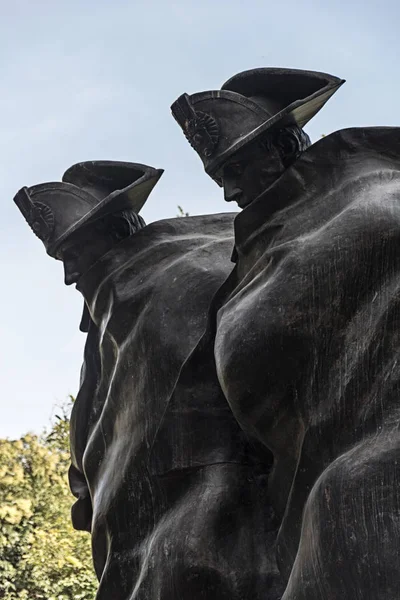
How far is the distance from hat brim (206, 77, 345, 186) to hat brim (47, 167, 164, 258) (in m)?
0.91

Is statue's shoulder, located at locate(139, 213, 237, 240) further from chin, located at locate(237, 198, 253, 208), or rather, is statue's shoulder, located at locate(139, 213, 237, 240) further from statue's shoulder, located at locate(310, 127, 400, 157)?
statue's shoulder, located at locate(310, 127, 400, 157)

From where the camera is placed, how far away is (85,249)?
20.6 feet

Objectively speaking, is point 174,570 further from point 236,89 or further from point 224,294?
point 236,89

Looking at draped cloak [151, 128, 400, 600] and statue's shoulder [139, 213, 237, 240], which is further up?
statue's shoulder [139, 213, 237, 240]

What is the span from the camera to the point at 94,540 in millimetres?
5785

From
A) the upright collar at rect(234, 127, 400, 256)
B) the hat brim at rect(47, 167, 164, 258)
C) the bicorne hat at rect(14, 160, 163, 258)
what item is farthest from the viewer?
the bicorne hat at rect(14, 160, 163, 258)

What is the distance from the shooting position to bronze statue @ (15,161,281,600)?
505cm

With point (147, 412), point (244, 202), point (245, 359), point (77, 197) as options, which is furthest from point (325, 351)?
point (77, 197)

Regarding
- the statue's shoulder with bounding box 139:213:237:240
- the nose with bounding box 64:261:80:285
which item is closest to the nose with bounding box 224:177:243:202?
the statue's shoulder with bounding box 139:213:237:240

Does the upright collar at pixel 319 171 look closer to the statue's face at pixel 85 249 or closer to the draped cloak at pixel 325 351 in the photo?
the draped cloak at pixel 325 351

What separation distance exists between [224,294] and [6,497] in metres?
9.74

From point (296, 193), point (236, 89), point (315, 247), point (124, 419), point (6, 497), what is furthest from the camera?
point (6, 497)

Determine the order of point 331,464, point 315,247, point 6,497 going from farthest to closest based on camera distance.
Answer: point 6,497 → point 315,247 → point 331,464

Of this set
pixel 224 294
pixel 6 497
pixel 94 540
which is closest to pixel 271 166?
pixel 224 294
